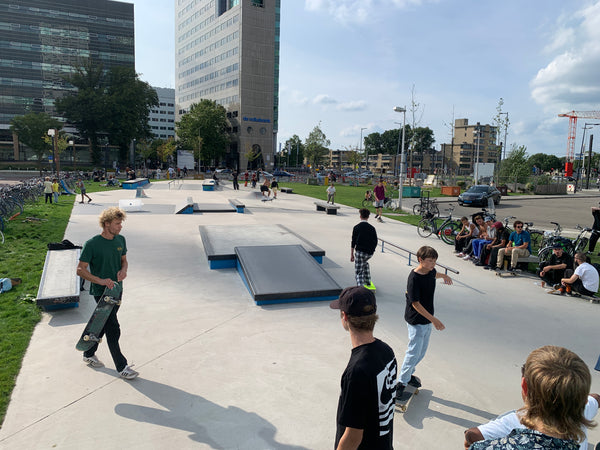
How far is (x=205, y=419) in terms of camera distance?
3.93m

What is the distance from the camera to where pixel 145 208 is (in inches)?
788

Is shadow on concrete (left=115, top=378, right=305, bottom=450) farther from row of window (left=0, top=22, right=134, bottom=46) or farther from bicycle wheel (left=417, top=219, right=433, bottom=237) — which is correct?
row of window (left=0, top=22, right=134, bottom=46)

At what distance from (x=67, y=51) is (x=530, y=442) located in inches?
4109

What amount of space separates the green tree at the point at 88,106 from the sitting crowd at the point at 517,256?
63760 mm

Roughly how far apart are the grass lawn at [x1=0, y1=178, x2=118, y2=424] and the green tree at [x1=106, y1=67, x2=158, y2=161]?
167ft

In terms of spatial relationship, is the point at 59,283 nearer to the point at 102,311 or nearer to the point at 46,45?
the point at 102,311

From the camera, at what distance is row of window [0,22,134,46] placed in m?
81.5

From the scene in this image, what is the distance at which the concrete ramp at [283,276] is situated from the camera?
286 inches

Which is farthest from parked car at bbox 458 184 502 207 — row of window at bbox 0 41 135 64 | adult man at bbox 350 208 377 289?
row of window at bbox 0 41 135 64

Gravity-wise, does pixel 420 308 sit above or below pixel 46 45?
below

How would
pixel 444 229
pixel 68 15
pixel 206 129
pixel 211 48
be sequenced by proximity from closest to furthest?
1. pixel 444 229
2. pixel 206 129
3. pixel 68 15
4. pixel 211 48

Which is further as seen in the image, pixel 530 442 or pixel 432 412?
pixel 432 412

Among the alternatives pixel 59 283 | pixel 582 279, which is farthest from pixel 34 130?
pixel 582 279

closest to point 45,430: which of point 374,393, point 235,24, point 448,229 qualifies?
point 374,393
